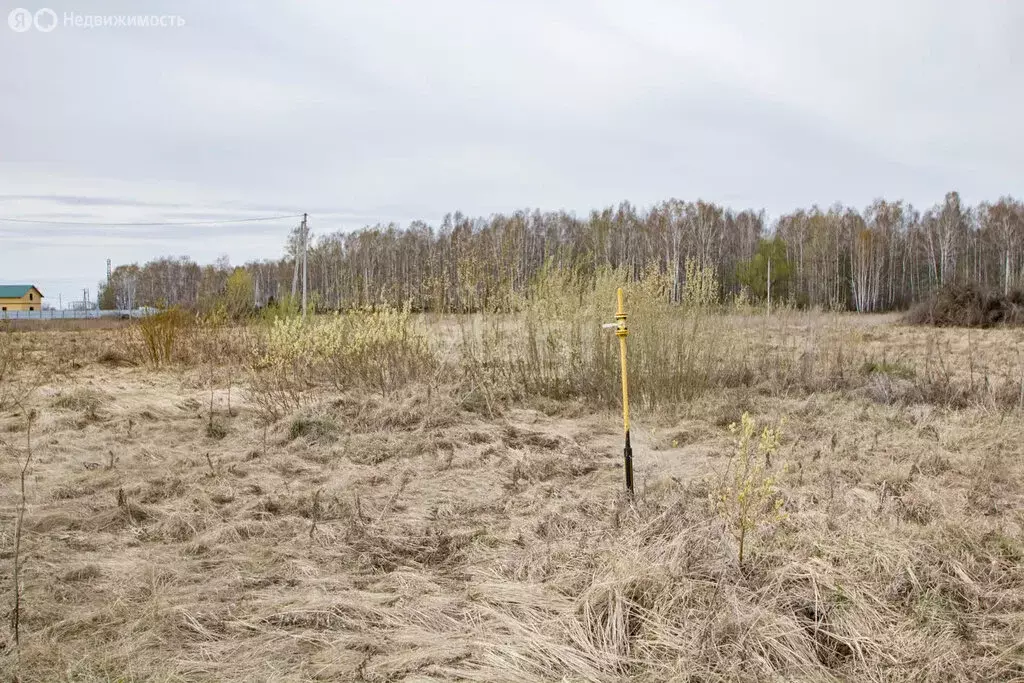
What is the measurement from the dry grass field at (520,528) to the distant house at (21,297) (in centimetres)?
6079

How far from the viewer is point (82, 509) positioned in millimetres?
4527

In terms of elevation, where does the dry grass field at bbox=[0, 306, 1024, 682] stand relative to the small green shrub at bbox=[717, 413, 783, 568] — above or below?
below

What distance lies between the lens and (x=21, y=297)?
59.1m

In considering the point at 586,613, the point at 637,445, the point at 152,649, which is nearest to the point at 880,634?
the point at 586,613

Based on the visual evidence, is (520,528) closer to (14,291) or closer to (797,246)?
(797,246)

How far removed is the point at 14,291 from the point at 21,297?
2113mm

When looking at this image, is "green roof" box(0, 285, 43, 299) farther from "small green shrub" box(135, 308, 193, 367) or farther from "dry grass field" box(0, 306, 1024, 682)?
"dry grass field" box(0, 306, 1024, 682)

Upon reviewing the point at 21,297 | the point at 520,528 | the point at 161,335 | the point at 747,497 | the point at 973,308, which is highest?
the point at 21,297

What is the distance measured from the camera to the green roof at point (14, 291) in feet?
194

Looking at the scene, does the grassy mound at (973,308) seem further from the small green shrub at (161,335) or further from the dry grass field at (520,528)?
the small green shrub at (161,335)

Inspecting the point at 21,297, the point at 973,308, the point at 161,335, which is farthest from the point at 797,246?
the point at 21,297

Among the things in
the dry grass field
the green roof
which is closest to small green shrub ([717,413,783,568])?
the dry grass field

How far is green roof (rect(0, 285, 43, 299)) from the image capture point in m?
59.1

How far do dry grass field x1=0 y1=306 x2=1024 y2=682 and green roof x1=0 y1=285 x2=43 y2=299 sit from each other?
61958 millimetres
